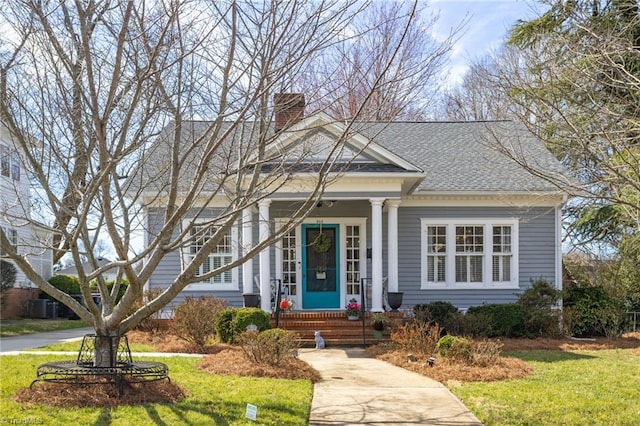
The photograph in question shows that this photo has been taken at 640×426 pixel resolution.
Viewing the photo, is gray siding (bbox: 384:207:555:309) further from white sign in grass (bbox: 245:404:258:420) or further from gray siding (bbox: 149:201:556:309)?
white sign in grass (bbox: 245:404:258:420)

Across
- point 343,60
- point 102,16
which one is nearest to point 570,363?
point 343,60

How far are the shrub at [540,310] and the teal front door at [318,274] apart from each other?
4.51m

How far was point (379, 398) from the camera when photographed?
28.5 ft

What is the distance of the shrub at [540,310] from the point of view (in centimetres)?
1545

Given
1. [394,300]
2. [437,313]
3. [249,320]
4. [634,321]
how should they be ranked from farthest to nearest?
1. [634,321]
2. [394,300]
3. [437,313]
4. [249,320]

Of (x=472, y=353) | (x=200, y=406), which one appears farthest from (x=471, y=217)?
(x=200, y=406)

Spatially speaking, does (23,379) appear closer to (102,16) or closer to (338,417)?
(338,417)

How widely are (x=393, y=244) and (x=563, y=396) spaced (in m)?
7.40

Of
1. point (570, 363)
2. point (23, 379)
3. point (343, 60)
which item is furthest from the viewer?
point (570, 363)

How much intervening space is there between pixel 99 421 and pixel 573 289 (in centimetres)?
1313

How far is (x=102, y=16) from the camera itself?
286 inches

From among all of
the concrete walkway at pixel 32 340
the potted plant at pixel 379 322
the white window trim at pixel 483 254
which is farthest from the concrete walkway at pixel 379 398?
the concrete walkway at pixel 32 340

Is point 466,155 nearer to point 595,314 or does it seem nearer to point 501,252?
point 501,252

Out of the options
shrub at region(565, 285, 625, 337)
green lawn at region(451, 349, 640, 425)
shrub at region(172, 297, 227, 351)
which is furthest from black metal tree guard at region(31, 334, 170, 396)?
shrub at region(565, 285, 625, 337)
